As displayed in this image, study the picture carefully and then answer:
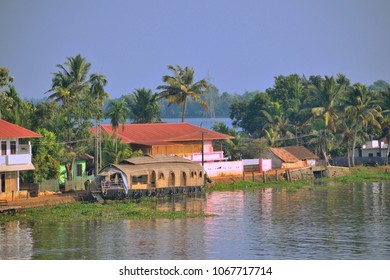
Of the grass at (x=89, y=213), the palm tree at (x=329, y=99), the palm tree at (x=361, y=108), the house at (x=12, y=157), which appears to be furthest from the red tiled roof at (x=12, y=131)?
the palm tree at (x=361, y=108)

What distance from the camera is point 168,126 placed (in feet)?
181

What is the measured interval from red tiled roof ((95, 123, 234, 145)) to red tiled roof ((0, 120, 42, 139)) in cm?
980

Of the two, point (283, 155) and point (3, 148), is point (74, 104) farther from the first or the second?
point (283, 155)

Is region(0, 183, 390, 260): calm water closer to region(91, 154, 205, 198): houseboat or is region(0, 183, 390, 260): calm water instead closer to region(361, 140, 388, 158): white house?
region(91, 154, 205, 198): houseboat

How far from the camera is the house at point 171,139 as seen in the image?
50.4 meters

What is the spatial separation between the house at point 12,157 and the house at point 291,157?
2244cm

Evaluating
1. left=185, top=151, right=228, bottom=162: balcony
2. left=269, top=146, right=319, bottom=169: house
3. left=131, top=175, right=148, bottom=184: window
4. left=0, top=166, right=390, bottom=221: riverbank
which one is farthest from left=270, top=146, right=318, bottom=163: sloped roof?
left=0, top=166, right=390, bottom=221: riverbank

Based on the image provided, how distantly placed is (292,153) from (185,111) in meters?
9.23

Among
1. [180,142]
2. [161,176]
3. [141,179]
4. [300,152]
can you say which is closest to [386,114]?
[300,152]

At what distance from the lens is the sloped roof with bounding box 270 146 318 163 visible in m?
57.7

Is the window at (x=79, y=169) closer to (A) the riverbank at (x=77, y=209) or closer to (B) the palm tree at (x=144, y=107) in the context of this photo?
(A) the riverbank at (x=77, y=209)
